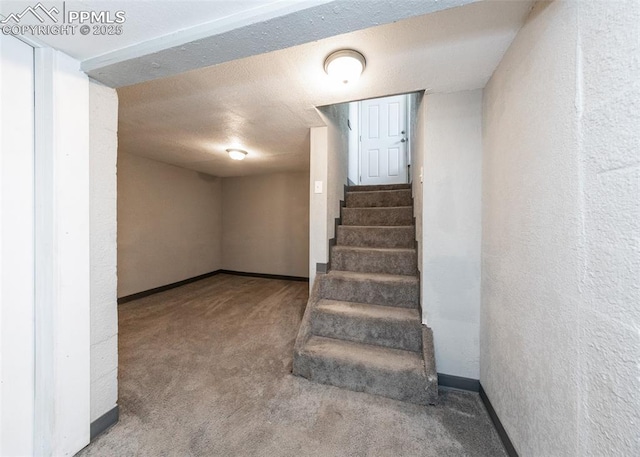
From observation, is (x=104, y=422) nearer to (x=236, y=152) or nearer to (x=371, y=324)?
(x=371, y=324)

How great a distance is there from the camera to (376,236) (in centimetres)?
248

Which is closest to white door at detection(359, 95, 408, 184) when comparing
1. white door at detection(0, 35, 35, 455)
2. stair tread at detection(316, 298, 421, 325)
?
Answer: stair tread at detection(316, 298, 421, 325)

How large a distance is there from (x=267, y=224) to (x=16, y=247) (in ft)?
→ 12.1

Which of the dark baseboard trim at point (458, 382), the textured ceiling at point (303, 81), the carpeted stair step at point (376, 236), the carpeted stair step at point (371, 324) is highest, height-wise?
the textured ceiling at point (303, 81)

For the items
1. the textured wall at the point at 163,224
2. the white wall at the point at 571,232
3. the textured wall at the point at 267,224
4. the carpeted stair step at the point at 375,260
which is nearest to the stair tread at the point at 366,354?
the white wall at the point at 571,232

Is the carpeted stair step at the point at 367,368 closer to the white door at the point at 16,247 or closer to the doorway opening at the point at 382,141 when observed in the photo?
the white door at the point at 16,247

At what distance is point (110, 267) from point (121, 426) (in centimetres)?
90

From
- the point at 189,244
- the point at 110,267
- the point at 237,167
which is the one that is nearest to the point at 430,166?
the point at 110,267

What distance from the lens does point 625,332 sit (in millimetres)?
561

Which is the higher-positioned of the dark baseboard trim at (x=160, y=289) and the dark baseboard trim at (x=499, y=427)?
the dark baseboard trim at (x=160, y=289)

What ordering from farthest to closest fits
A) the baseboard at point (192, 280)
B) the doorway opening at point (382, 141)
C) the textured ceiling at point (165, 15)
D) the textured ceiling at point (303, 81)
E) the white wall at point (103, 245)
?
1. the doorway opening at point (382, 141)
2. the baseboard at point (192, 280)
3. the white wall at point (103, 245)
4. the textured ceiling at point (303, 81)
5. the textured ceiling at point (165, 15)

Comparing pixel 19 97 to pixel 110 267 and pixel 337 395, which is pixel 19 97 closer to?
pixel 110 267

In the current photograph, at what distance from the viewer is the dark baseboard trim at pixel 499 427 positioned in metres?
1.10

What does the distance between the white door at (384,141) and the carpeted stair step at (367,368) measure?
2.97 metres
